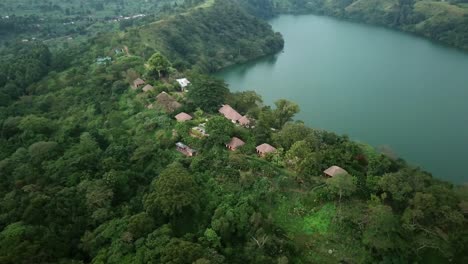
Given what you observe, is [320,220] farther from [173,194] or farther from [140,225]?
[140,225]

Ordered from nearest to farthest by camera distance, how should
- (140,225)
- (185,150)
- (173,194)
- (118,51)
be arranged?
(140,225) → (173,194) → (185,150) → (118,51)

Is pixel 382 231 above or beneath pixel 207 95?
beneath

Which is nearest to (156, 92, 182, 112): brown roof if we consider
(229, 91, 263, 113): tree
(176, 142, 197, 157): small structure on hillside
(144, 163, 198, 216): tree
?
(229, 91, 263, 113): tree

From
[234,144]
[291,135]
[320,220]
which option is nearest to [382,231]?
[320,220]

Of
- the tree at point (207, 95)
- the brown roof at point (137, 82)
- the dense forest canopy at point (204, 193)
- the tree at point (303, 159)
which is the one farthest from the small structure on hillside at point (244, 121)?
the brown roof at point (137, 82)

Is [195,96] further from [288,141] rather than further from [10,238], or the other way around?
[10,238]

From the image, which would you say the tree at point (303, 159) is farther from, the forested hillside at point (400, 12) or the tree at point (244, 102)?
the forested hillside at point (400, 12)
